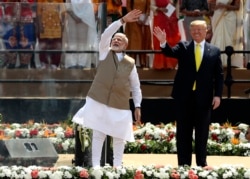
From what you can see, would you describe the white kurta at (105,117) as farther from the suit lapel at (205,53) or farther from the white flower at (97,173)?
the white flower at (97,173)

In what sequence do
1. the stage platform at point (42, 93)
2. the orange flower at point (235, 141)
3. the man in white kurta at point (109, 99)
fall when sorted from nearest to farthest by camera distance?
the man in white kurta at point (109, 99) → the stage platform at point (42, 93) → the orange flower at point (235, 141)

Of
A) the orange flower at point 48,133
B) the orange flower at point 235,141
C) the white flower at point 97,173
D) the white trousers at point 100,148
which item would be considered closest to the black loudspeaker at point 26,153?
the white trousers at point 100,148

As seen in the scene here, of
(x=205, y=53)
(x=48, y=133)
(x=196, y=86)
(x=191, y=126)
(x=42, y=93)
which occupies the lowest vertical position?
(x=48, y=133)

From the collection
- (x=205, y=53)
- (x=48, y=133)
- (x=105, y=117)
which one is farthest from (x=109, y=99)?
(x=48, y=133)

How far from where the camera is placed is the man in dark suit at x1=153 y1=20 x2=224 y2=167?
41.5ft

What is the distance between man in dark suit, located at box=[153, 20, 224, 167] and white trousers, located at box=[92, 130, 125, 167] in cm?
70

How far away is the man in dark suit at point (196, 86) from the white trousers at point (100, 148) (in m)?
0.70

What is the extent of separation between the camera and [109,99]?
12.6m

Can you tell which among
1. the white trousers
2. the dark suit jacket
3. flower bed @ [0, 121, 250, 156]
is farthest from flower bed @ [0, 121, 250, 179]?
the dark suit jacket

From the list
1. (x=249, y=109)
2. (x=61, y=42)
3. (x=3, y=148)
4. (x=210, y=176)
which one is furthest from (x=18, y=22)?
(x=249, y=109)

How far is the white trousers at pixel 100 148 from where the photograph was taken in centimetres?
1259

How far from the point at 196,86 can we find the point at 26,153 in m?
2.05

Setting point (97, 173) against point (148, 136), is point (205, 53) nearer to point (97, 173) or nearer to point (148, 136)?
point (97, 173)

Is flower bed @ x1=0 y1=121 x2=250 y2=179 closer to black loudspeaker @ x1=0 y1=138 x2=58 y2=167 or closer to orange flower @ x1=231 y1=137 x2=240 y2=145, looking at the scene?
orange flower @ x1=231 y1=137 x2=240 y2=145
